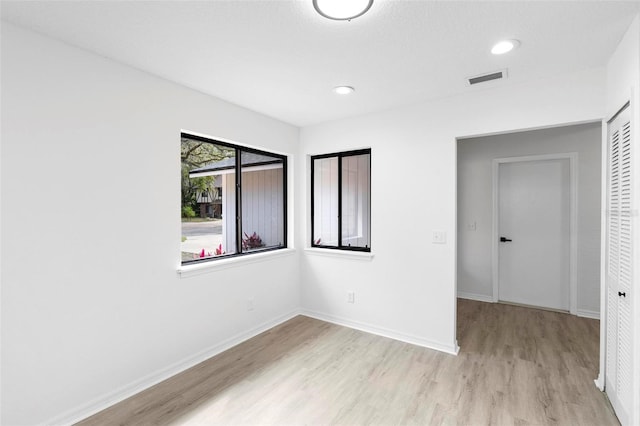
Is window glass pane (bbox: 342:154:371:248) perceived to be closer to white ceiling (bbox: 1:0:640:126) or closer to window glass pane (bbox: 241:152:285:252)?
window glass pane (bbox: 241:152:285:252)

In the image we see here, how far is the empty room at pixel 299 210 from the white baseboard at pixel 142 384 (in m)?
0.02

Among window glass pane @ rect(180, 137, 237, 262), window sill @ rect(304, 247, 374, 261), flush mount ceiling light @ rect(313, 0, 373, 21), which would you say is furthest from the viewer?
window sill @ rect(304, 247, 374, 261)

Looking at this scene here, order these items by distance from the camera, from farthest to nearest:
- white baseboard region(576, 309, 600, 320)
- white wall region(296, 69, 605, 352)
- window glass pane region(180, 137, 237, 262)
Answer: white baseboard region(576, 309, 600, 320) → window glass pane region(180, 137, 237, 262) → white wall region(296, 69, 605, 352)

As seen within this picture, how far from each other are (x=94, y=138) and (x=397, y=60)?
7.24ft

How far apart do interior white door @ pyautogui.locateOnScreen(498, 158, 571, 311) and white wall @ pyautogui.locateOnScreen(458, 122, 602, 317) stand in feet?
0.47

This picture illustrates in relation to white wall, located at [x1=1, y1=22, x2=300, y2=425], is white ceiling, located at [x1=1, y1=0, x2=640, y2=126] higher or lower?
higher

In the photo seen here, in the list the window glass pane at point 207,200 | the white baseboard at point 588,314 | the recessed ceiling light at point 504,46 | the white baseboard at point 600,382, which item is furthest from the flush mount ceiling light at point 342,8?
the white baseboard at point 588,314

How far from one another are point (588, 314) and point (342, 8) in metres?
4.60

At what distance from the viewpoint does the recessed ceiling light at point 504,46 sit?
6.54ft

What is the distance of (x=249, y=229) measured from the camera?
3.66 meters

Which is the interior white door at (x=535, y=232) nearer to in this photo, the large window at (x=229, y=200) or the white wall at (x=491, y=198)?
the white wall at (x=491, y=198)

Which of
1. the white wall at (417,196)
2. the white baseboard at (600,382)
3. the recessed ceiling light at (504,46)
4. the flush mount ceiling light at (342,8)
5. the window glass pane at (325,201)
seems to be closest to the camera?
the flush mount ceiling light at (342,8)

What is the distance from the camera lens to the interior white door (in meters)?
4.06

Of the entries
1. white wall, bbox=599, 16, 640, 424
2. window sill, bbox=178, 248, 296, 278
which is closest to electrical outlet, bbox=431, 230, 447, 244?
white wall, bbox=599, 16, 640, 424
